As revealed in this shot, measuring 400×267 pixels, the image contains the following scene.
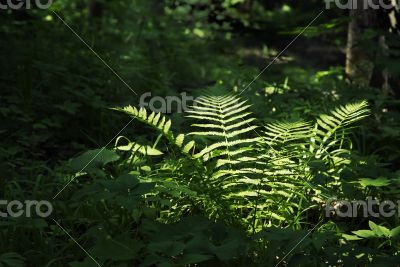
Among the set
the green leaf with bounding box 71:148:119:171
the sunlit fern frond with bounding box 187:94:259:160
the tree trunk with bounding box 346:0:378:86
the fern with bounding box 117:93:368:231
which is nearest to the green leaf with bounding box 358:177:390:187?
the fern with bounding box 117:93:368:231

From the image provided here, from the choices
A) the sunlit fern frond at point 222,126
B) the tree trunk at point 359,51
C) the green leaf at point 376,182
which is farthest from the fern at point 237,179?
the tree trunk at point 359,51

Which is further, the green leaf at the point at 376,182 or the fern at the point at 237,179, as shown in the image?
the fern at the point at 237,179

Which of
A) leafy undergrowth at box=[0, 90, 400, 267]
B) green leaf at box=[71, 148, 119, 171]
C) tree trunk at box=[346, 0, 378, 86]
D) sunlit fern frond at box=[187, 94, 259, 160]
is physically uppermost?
tree trunk at box=[346, 0, 378, 86]

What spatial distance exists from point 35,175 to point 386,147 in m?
2.59

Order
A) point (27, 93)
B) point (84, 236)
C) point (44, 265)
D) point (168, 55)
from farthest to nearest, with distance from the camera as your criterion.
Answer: point (168, 55) → point (27, 93) → point (84, 236) → point (44, 265)

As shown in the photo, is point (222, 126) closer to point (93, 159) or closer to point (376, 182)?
point (93, 159)

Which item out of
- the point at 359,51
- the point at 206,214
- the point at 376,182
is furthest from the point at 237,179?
the point at 359,51

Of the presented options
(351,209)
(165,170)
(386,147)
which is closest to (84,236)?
(165,170)

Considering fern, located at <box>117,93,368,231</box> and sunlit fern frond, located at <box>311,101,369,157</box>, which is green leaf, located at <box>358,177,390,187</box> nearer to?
fern, located at <box>117,93,368,231</box>

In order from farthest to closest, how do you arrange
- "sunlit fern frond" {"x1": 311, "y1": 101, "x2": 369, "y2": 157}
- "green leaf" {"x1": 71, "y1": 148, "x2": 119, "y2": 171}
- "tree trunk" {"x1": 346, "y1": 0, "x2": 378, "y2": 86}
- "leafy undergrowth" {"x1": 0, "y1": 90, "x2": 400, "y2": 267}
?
"tree trunk" {"x1": 346, "y1": 0, "x2": 378, "y2": 86}, "sunlit fern frond" {"x1": 311, "y1": 101, "x2": 369, "y2": 157}, "green leaf" {"x1": 71, "y1": 148, "x2": 119, "y2": 171}, "leafy undergrowth" {"x1": 0, "y1": 90, "x2": 400, "y2": 267}

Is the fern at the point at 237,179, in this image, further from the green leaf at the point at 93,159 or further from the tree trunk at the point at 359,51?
the tree trunk at the point at 359,51

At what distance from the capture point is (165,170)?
3721mm

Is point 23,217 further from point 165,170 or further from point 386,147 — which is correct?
point 386,147

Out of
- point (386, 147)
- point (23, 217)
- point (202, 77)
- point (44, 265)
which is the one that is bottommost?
point (44, 265)
